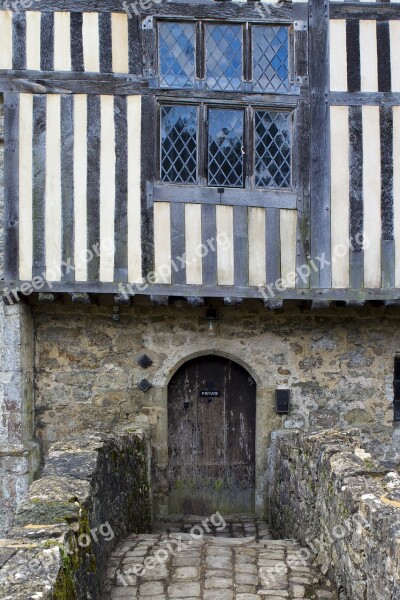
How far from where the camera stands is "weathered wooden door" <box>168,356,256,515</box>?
7.41 meters

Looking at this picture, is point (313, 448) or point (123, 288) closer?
point (313, 448)

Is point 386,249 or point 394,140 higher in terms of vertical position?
point 394,140

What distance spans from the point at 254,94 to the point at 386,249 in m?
1.98

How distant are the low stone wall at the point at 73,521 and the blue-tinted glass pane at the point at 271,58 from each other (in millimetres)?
3644

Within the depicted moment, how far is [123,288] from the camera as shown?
6.61 meters

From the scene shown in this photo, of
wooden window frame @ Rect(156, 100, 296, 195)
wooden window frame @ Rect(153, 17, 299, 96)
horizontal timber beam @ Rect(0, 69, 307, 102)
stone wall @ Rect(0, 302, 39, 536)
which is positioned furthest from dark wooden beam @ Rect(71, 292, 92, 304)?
wooden window frame @ Rect(153, 17, 299, 96)

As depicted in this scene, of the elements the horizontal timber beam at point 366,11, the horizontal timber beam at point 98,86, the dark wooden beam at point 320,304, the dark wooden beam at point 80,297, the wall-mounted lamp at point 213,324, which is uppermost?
the horizontal timber beam at point 366,11

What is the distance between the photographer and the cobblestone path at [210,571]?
13.6 ft

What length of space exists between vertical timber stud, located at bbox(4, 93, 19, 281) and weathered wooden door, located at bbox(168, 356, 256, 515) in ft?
7.04

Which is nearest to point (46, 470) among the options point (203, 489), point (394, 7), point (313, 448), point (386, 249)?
point (313, 448)

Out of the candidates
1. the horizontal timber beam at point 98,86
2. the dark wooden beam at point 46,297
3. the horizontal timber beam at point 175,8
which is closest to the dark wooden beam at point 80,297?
the dark wooden beam at point 46,297

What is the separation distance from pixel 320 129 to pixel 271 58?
2.77ft

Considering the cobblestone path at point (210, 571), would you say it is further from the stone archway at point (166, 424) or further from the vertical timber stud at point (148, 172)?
the vertical timber stud at point (148, 172)

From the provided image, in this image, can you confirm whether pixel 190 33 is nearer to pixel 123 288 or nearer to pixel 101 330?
pixel 123 288
